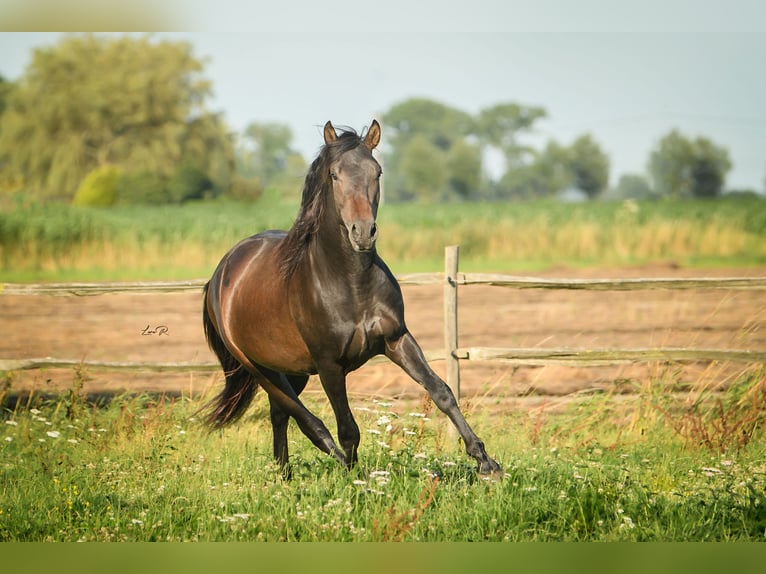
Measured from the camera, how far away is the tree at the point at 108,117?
45844mm

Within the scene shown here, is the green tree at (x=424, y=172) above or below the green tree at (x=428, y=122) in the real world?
below

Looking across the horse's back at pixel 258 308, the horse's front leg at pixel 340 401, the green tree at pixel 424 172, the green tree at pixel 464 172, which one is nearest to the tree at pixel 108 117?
the green tree at pixel 424 172

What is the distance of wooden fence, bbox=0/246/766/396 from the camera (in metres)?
6.86

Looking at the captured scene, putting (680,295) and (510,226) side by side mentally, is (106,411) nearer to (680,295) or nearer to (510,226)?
(680,295)

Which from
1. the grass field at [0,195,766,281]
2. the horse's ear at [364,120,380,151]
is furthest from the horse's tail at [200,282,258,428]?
the grass field at [0,195,766,281]

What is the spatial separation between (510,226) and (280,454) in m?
22.3

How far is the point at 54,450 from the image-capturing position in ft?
20.7

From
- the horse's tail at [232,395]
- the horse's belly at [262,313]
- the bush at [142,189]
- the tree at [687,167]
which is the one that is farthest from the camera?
the tree at [687,167]

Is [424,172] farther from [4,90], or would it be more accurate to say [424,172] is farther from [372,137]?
[372,137]

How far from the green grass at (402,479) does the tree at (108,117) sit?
39243mm

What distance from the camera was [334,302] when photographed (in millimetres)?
4910

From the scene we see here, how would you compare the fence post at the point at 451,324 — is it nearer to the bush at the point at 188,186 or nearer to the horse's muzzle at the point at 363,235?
the horse's muzzle at the point at 363,235

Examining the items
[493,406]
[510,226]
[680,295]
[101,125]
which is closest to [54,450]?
[493,406]

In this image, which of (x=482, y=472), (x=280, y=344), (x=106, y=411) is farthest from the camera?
(x=106, y=411)
